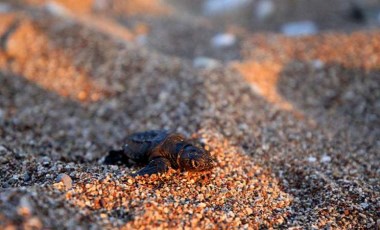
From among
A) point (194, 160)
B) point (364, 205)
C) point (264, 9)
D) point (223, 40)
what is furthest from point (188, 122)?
point (264, 9)

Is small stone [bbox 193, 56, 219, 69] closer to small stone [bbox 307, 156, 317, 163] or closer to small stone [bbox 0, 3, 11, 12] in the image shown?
small stone [bbox 307, 156, 317, 163]

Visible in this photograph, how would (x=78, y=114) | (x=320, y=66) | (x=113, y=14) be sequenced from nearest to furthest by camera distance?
(x=78, y=114) < (x=320, y=66) < (x=113, y=14)

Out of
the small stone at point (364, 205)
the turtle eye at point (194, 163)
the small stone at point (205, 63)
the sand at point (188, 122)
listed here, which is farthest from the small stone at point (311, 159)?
the small stone at point (205, 63)

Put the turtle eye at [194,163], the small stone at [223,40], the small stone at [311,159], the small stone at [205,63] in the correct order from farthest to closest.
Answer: the small stone at [223,40]
the small stone at [205,63]
the small stone at [311,159]
the turtle eye at [194,163]

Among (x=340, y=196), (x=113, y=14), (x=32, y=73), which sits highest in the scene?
(x=113, y=14)

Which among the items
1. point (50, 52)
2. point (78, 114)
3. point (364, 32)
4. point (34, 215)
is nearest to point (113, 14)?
point (50, 52)

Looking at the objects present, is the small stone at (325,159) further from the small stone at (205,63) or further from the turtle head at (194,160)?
the small stone at (205,63)

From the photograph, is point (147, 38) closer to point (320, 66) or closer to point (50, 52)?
point (50, 52)

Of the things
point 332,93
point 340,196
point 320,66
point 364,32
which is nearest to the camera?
point 340,196
